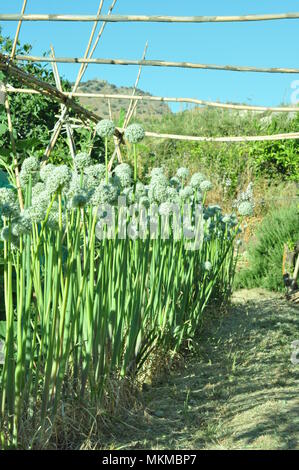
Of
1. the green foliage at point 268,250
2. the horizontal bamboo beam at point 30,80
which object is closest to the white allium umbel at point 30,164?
the horizontal bamboo beam at point 30,80

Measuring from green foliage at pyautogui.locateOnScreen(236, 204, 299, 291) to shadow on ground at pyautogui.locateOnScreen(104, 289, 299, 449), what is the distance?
183cm

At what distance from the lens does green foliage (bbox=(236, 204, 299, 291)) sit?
6137 millimetres

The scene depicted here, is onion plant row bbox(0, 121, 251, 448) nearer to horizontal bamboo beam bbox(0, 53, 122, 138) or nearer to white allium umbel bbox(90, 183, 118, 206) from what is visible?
white allium umbel bbox(90, 183, 118, 206)

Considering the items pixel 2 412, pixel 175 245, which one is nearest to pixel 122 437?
pixel 2 412

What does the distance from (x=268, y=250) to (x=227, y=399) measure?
11.6 ft

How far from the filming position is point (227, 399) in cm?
288

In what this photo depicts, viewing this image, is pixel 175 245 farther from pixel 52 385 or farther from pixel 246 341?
pixel 52 385

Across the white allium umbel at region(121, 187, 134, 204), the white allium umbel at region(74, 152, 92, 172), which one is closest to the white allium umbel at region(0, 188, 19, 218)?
the white allium umbel at region(74, 152, 92, 172)

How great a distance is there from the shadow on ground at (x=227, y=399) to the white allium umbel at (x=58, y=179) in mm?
1020

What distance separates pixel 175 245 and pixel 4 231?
1.57 meters

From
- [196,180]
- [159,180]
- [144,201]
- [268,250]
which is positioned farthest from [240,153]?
[159,180]

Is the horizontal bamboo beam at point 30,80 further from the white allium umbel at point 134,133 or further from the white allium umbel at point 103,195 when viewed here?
the white allium umbel at point 103,195

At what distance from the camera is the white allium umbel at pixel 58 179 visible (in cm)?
183

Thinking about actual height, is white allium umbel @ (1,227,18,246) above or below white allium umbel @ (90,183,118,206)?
below
